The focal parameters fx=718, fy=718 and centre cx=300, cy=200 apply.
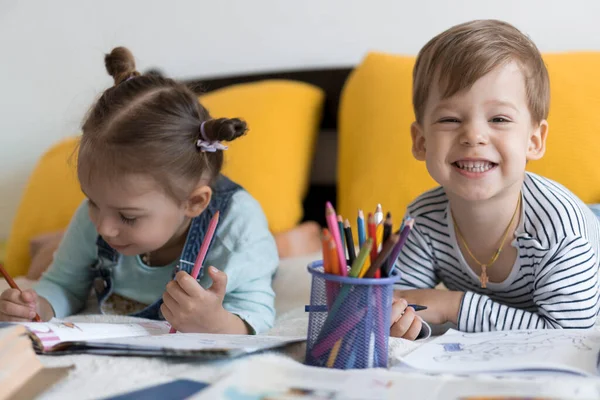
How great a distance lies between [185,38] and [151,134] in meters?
1.09

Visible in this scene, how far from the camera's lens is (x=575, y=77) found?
4.98ft

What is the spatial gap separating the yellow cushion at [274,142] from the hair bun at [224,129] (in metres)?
0.49

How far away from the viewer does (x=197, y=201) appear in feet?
4.00

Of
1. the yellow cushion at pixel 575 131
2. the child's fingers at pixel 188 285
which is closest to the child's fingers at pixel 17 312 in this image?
the child's fingers at pixel 188 285

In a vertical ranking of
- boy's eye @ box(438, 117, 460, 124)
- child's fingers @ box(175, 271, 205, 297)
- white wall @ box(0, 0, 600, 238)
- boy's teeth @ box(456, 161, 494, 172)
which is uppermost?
white wall @ box(0, 0, 600, 238)

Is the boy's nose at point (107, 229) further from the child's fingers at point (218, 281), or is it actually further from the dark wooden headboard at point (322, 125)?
the dark wooden headboard at point (322, 125)

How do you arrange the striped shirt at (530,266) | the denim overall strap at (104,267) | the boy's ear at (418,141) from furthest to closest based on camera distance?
the denim overall strap at (104,267) < the boy's ear at (418,141) < the striped shirt at (530,266)

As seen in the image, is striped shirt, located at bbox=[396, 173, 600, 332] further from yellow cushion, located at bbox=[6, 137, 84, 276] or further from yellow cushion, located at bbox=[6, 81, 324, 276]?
yellow cushion, located at bbox=[6, 137, 84, 276]

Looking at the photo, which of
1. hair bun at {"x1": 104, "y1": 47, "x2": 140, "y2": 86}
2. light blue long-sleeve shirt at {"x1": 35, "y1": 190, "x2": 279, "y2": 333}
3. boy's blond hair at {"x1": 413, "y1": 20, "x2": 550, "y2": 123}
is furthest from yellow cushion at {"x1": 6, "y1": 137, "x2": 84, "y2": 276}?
boy's blond hair at {"x1": 413, "y1": 20, "x2": 550, "y2": 123}

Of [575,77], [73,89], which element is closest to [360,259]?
[575,77]

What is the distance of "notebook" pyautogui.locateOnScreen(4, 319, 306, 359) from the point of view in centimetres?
76

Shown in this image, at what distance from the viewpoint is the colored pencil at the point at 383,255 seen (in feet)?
2.39

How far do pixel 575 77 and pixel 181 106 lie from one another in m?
0.85

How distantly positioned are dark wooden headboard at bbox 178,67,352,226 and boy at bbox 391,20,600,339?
2.59ft
